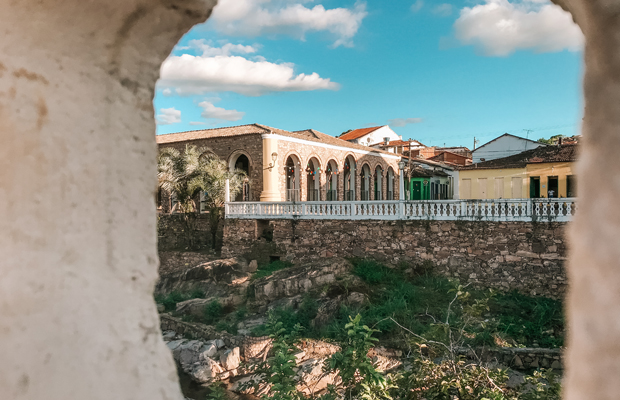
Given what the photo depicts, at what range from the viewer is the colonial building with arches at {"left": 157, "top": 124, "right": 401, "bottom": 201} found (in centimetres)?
1786

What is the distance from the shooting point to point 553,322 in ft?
31.5

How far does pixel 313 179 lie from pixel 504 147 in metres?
10.7

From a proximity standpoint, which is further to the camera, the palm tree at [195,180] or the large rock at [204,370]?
the palm tree at [195,180]

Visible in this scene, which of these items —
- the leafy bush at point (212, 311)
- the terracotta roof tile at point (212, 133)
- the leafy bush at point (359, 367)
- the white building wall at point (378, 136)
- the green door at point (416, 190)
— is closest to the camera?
the leafy bush at point (359, 367)

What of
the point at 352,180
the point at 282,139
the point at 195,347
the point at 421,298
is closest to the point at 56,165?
the point at 195,347

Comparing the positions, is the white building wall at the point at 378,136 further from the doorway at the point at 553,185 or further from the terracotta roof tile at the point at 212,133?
the doorway at the point at 553,185

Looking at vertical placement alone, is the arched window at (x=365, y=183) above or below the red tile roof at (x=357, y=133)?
below

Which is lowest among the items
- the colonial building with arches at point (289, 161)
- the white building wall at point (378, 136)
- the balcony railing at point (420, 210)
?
the balcony railing at point (420, 210)

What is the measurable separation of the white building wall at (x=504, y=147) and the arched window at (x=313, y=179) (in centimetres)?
989

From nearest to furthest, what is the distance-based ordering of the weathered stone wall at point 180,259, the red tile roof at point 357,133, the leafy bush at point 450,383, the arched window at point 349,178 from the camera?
the leafy bush at point 450,383, the weathered stone wall at point 180,259, the arched window at point 349,178, the red tile roof at point 357,133

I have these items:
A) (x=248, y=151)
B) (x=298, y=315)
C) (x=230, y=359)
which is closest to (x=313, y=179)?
(x=248, y=151)

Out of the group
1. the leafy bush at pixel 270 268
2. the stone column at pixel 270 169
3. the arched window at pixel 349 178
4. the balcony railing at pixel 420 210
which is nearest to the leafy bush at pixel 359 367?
the balcony railing at pixel 420 210

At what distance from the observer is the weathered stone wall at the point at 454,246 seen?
1092cm

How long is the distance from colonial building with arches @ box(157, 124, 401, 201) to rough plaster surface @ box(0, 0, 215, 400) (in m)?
16.3
